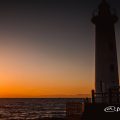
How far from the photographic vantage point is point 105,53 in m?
22.7

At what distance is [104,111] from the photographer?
56.4ft

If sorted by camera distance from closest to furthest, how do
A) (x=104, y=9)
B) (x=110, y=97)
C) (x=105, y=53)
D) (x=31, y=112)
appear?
(x=110, y=97) → (x=105, y=53) → (x=104, y=9) → (x=31, y=112)

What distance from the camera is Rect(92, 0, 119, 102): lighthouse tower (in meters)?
22.3

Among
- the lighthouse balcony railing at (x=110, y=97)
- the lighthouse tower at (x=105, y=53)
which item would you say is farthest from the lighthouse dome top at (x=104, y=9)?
the lighthouse balcony railing at (x=110, y=97)

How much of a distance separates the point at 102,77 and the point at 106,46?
263 cm

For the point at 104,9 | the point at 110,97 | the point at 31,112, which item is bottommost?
the point at 31,112

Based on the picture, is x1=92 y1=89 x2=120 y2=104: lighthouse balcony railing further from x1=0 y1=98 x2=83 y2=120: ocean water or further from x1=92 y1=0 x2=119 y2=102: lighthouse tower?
x1=0 y1=98 x2=83 y2=120: ocean water

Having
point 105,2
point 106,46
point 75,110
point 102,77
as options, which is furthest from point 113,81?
point 105,2

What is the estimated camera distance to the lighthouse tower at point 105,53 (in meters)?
22.3

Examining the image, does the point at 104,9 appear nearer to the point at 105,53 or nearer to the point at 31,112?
the point at 105,53

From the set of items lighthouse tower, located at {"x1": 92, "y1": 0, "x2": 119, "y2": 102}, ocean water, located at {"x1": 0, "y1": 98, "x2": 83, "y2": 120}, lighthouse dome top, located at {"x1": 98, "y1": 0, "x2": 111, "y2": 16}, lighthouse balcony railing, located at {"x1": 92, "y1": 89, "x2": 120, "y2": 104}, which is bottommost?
ocean water, located at {"x1": 0, "y1": 98, "x2": 83, "y2": 120}

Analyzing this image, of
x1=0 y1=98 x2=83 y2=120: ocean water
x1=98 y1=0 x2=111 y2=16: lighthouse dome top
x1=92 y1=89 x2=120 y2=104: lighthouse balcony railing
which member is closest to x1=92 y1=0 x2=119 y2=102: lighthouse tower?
x1=98 y1=0 x2=111 y2=16: lighthouse dome top

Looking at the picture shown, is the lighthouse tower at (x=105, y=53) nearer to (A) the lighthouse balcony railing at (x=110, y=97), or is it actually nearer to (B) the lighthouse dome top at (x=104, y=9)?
(B) the lighthouse dome top at (x=104, y=9)

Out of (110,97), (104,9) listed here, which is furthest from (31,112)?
(110,97)
